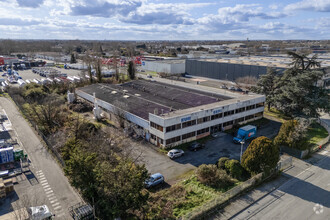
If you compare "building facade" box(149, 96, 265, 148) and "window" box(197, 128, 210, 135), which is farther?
"window" box(197, 128, 210, 135)

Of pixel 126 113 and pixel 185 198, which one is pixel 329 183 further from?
pixel 126 113

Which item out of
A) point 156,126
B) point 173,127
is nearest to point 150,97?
point 156,126

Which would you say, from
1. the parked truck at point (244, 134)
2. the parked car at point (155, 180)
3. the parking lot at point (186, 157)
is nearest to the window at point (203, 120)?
the parking lot at point (186, 157)

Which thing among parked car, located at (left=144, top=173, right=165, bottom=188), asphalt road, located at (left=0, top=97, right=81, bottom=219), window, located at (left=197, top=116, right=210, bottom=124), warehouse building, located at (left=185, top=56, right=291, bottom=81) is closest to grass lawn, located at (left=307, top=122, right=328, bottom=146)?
window, located at (left=197, top=116, right=210, bottom=124)

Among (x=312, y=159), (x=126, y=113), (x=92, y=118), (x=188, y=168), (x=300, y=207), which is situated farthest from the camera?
(x=92, y=118)

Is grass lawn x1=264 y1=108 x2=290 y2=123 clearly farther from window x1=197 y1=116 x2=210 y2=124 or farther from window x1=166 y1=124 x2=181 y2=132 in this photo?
window x1=166 y1=124 x2=181 y2=132

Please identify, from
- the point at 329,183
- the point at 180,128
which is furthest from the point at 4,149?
the point at 329,183

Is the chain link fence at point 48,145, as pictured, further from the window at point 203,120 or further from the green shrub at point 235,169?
the window at point 203,120
